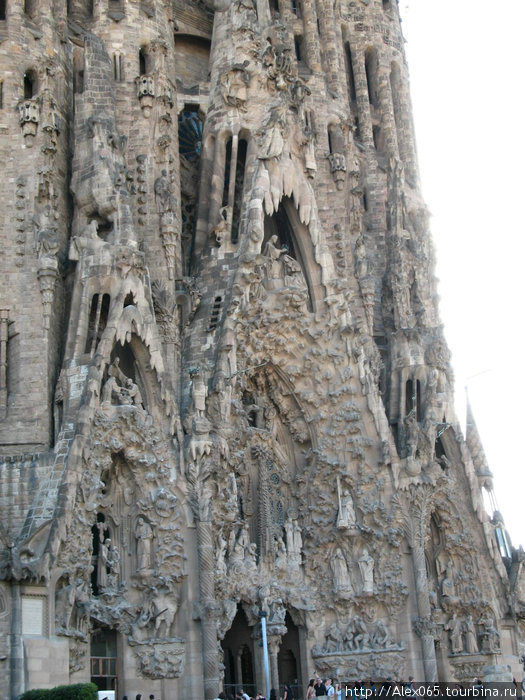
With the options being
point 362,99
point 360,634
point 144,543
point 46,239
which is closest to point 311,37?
point 362,99

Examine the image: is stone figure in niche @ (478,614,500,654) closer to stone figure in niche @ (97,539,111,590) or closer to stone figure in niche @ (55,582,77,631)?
stone figure in niche @ (97,539,111,590)

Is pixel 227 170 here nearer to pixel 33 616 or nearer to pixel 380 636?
pixel 380 636

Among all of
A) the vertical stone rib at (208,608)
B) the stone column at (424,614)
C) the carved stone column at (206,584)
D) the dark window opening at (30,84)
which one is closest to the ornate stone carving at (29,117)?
the dark window opening at (30,84)

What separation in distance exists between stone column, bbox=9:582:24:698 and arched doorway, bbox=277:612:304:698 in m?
8.23

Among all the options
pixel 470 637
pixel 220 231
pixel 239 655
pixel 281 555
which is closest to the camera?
pixel 239 655

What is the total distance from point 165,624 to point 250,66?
46.6 ft

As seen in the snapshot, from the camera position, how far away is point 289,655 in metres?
25.9

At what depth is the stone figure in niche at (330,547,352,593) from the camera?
2561 centimetres

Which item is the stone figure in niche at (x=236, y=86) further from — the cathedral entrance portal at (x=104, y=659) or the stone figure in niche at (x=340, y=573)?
the cathedral entrance portal at (x=104, y=659)

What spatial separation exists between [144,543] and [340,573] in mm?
5647

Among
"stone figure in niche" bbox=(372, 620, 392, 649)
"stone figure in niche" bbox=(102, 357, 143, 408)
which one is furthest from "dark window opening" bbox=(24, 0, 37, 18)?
"stone figure in niche" bbox=(372, 620, 392, 649)

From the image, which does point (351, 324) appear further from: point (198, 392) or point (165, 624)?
point (165, 624)

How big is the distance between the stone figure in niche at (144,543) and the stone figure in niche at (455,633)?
8424mm

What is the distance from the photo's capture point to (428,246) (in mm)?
30703
